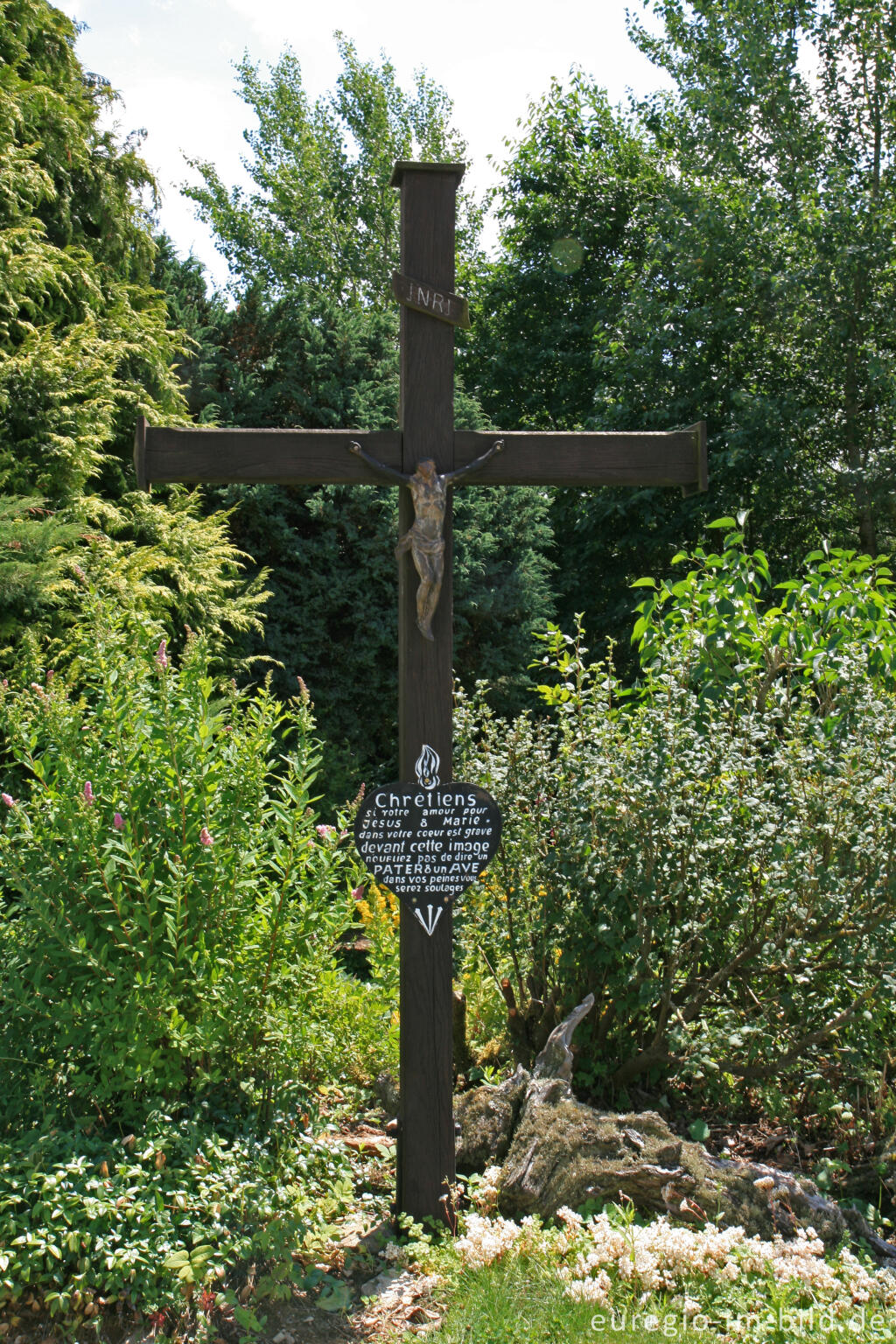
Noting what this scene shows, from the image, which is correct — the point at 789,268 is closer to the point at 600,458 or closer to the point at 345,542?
the point at 345,542

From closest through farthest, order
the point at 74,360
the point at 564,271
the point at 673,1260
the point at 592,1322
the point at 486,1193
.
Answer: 1. the point at 592,1322
2. the point at 673,1260
3. the point at 486,1193
4. the point at 74,360
5. the point at 564,271

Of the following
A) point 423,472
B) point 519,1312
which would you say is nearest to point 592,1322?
point 519,1312

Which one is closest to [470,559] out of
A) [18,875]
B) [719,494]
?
[719,494]

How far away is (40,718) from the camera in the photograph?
3424 millimetres

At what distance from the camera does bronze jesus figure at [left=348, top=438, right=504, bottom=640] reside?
10.9ft

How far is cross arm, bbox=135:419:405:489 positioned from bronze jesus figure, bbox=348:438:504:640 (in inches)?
2.2

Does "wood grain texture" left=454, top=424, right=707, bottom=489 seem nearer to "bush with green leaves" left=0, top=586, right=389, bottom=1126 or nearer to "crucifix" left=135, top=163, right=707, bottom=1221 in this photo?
"crucifix" left=135, top=163, right=707, bottom=1221

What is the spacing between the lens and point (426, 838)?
332 cm

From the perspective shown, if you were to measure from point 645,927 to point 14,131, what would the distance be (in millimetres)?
6061

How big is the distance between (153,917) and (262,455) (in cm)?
155

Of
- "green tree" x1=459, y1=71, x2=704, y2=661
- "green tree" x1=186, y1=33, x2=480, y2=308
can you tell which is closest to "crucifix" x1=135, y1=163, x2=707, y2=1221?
"green tree" x1=459, y1=71, x2=704, y2=661

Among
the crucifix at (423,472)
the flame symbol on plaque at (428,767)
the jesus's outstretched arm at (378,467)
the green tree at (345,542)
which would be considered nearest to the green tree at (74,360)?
the green tree at (345,542)

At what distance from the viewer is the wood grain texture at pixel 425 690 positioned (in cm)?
326

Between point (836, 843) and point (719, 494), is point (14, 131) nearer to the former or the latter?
point (836, 843)
